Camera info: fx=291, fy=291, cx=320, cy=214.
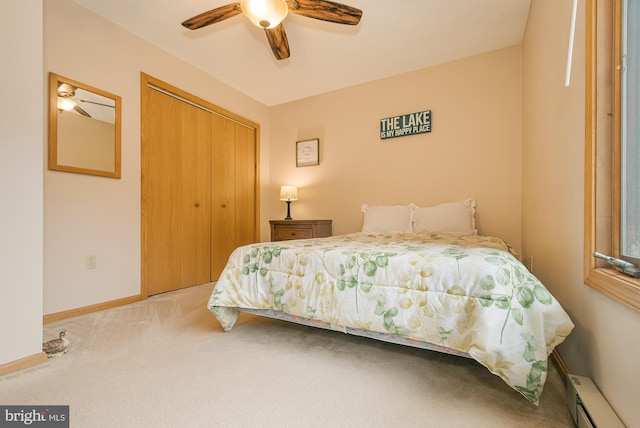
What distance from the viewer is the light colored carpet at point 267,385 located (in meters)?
1.03

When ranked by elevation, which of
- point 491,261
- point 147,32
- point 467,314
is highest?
point 147,32

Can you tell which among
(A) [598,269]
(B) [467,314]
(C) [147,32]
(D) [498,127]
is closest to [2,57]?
(C) [147,32]

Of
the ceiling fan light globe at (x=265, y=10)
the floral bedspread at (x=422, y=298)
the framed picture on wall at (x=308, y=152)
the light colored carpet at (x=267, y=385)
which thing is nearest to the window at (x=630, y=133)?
the floral bedspread at (x=422, y=298)

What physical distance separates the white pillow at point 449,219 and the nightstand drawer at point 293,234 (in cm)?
119

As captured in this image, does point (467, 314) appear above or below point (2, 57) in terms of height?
below

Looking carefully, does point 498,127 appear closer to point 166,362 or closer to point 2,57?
point 166,362

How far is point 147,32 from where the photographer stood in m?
2.59

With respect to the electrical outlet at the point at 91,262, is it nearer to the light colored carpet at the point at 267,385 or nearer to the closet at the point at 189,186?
the closet at the point at 189,186

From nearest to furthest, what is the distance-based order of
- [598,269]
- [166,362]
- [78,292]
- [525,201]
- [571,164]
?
[598,269] → [571,164] → [166,362] → [78,292] → [525,201]

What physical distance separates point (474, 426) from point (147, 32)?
3503 millimetres

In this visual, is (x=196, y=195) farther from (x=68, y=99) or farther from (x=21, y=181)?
(x=21, y=181)

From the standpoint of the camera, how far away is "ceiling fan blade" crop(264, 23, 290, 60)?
2104 mm

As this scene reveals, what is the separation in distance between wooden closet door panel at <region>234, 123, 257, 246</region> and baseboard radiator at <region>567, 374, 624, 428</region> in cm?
334

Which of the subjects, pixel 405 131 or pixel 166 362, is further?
pixel 405 131
